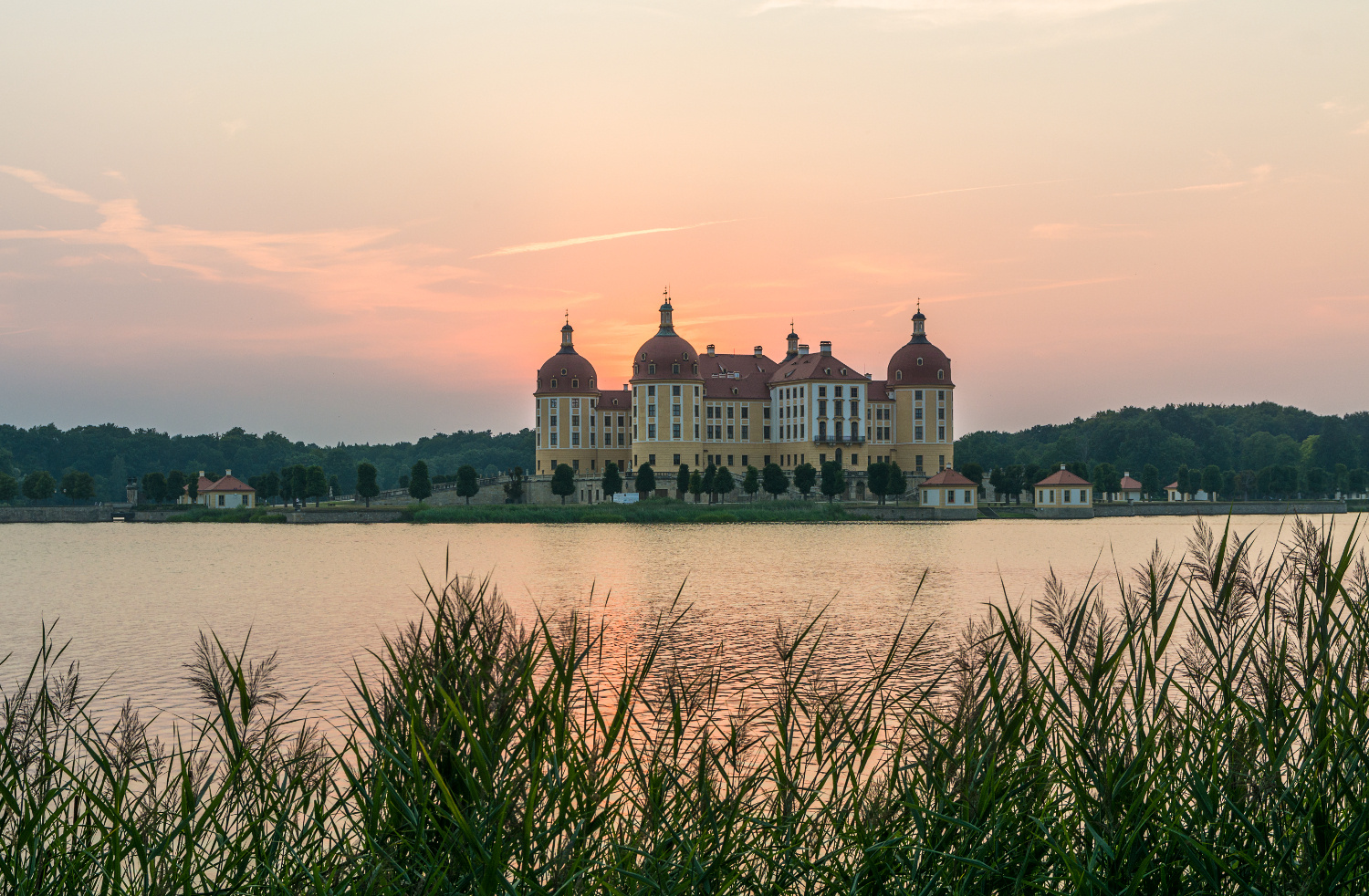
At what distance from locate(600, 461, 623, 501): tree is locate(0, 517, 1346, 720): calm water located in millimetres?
18062

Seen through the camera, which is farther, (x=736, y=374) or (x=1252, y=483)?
(x=1252, y=483)

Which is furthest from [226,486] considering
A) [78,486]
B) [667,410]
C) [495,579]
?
[495,579]

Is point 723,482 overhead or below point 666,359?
below

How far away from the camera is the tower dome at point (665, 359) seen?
8175 centimetres

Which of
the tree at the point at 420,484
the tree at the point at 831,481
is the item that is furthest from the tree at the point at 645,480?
the tree at the point at 420,484

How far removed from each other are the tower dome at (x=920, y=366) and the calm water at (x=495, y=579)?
27.3 meters

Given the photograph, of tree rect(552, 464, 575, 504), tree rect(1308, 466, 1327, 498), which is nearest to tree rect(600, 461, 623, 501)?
tree rect(552, 464, 575, 504)

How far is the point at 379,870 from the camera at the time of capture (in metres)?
3.20

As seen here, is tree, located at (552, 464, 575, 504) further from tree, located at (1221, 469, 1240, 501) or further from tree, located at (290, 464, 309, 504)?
tree, located at (1221, 469, 1240, 501)

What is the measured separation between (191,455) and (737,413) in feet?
187

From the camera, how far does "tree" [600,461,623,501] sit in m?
76.8

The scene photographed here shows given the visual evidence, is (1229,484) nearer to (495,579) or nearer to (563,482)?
(563,482)

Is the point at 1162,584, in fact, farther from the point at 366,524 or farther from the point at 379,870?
the point at 366,524

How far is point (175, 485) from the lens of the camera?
76.8m
